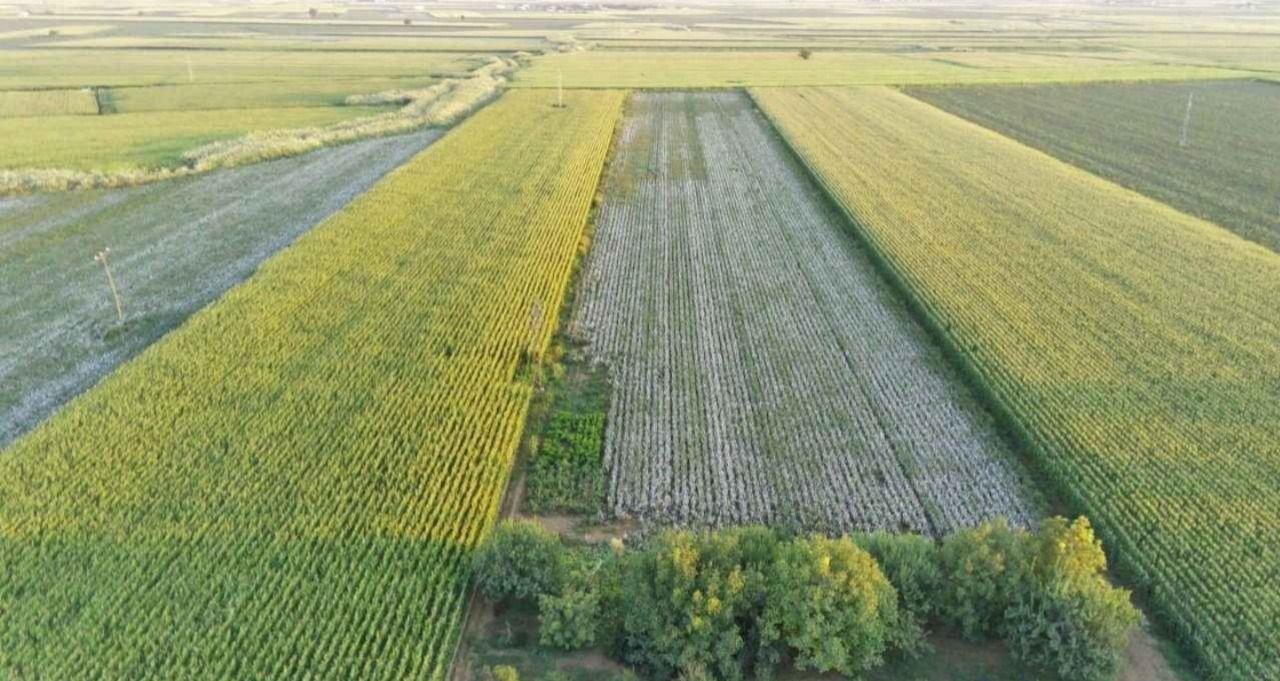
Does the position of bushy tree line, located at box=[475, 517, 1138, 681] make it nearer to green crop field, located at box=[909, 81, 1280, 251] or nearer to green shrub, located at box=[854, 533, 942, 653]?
green shrub, located at box=[854, 533, 942, 653]

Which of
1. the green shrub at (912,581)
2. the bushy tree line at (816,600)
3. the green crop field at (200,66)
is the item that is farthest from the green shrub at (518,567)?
the green crop field at (200,66)

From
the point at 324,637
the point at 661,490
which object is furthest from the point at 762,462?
the point at 324,637

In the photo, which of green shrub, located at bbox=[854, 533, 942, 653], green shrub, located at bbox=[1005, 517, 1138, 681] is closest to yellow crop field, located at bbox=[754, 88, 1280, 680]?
green shrub, located at bbox=[1005, 517, 1138, 681]

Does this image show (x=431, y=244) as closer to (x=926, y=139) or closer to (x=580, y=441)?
(x=580, y=441)

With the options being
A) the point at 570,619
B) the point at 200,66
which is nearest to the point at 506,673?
the point at 570,619

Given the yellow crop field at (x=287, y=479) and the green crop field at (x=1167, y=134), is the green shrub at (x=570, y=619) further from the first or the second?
the green crop field at (x=1167, y=134)

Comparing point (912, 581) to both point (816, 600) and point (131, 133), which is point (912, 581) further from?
point (131, 133)
